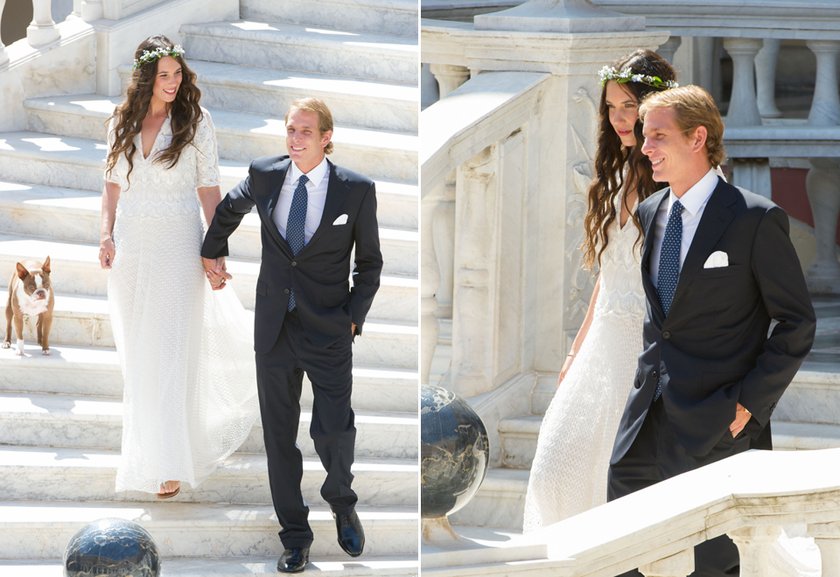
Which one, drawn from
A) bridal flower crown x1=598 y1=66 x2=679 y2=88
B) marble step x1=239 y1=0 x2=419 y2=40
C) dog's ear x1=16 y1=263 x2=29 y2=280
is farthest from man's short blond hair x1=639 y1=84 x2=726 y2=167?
marble step x1=239 y1=0 x2=419 y2=40

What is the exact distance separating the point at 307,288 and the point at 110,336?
1.73 m

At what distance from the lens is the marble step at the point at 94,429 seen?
6.60m

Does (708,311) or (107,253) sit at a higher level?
(708,311)

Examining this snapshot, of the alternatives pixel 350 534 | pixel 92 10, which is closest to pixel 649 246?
pixel 350 534

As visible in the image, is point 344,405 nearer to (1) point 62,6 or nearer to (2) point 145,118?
(2) point 145,118

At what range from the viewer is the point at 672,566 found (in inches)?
130

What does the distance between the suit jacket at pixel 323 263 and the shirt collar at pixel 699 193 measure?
73.7 inches

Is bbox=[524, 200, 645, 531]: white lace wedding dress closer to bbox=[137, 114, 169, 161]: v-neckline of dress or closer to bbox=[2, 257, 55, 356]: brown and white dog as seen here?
bbox=[137, 114, 169, 161]: v-neckline of dress

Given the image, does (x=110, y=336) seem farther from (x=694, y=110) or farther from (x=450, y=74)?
(x=694, y=110)

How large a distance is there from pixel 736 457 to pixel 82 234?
4949 millimetres

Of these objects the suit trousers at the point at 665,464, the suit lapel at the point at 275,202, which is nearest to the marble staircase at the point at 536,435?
the suit lapel at the point at 275,202

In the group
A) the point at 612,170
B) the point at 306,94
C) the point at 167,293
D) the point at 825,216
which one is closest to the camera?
the point at 612,170

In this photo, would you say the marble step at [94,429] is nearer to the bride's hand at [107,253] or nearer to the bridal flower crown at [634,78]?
the bride's hand at [107,253]

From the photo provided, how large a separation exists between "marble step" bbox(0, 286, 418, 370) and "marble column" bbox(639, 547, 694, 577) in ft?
12.4
